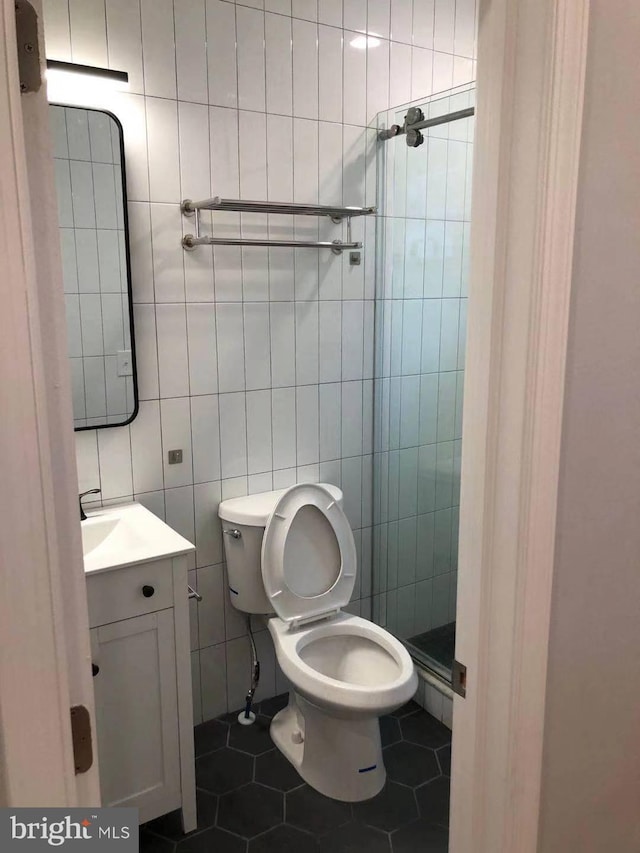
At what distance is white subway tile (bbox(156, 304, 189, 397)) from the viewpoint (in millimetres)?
2232

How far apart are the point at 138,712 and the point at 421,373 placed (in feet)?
5.20

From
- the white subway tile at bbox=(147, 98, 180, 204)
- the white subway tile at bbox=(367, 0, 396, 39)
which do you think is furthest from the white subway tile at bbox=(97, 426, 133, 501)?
the white subway tile at bbox=(367, 0, 396, 39)

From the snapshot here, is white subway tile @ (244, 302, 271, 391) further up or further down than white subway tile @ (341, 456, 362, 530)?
further up

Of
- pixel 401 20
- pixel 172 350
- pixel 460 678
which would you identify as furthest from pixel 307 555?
pixel 401 20

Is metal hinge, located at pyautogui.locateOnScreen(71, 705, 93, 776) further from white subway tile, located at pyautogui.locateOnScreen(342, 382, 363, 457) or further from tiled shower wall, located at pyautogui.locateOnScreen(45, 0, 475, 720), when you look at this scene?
white subway tile, located at pyautogui.locateOnScreen(342, 382, 363, 457)

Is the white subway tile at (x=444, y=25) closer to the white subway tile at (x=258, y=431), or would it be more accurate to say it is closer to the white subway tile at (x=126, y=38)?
the white subway tile at (x=126, y=38)

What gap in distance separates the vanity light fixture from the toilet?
4.48 feet

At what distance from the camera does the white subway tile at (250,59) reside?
222cm

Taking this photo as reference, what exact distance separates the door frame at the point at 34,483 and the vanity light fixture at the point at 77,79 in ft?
4.65

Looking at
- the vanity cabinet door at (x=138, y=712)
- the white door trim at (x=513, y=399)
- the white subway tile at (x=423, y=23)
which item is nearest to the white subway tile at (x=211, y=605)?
the vanity cabinet door at (x=138, y=712)

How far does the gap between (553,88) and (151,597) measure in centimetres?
153

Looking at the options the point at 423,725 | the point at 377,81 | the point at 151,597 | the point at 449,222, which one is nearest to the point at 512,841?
the point at 151,597

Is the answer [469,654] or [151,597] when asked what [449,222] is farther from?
[469,654]

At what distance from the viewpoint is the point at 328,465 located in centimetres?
271
